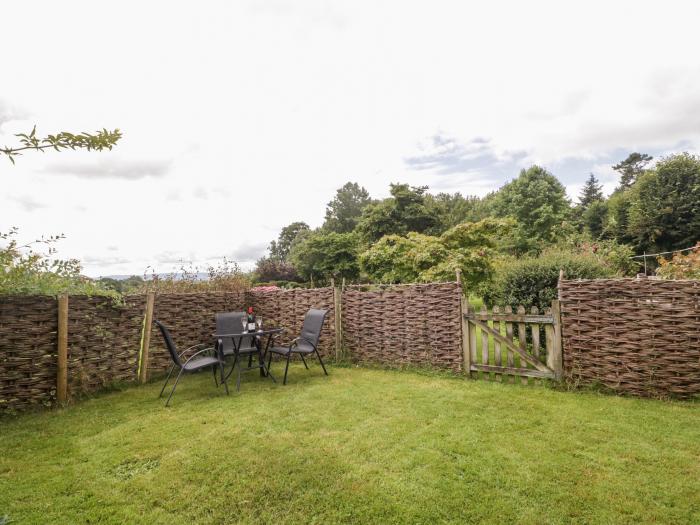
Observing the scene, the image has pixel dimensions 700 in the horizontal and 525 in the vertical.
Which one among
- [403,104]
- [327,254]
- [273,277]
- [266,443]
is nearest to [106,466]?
[266,443]

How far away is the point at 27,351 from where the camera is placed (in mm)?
4301

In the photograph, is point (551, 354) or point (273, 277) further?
point (273, 277)

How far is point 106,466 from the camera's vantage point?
300cm

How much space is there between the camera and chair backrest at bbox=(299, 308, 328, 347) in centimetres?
576

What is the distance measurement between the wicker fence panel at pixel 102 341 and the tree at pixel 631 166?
52912 millimetres

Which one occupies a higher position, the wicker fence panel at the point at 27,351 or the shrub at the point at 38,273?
the shrub at the point at 38,273

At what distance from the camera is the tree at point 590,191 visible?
44375 millimetres

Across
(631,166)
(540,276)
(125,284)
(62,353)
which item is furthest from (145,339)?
(631,166)

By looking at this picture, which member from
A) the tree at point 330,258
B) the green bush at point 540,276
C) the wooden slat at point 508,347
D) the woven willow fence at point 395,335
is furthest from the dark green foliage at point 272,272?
the wooden slat at point 508,347

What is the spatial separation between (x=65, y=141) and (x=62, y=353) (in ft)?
15.0

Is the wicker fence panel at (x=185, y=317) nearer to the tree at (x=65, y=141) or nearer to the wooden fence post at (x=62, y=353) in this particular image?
the wooden fence post at (x=62, y=353)

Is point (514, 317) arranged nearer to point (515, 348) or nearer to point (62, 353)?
point (515, 348)

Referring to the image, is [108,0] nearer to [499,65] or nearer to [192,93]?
[192,93]

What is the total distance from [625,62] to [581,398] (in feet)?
18.5
